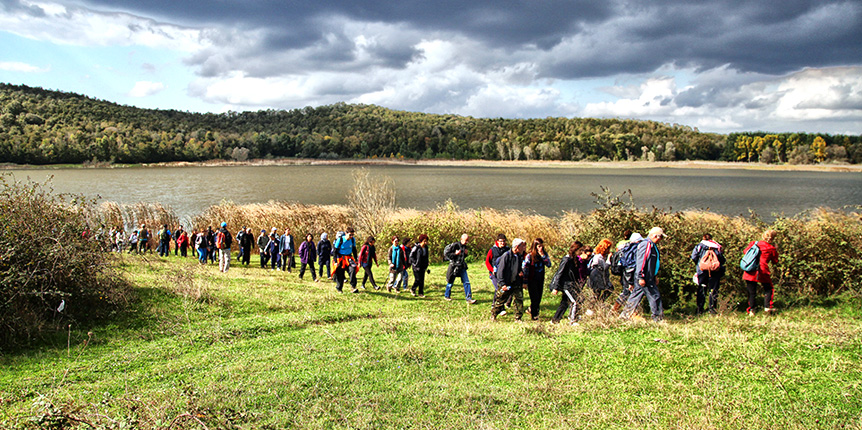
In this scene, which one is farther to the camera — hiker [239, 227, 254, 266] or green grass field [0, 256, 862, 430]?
hiker [239, 227, 254, 266]

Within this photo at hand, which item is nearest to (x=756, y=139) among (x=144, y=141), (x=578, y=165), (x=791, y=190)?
(x=578, y=165)

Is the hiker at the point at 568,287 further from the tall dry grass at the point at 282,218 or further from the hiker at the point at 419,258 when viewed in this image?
the tall dry grass at the point at 282,218

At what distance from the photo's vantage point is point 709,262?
8.98 m

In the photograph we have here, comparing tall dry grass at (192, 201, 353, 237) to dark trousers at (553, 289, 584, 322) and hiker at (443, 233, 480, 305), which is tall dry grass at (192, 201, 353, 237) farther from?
dark trousers at (553, 289, 584, 322)

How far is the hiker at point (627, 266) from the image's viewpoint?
28.4 feet

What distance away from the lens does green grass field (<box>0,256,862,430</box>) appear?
464 centimetres

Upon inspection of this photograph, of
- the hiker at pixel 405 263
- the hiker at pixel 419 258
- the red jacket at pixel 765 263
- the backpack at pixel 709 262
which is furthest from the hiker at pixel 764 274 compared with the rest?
the hiker at pixel 405 263

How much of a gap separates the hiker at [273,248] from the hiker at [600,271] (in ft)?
37.8

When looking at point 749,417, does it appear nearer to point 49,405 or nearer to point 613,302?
point 613,302

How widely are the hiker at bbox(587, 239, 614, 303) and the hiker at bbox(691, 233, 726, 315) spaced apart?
5.50ft

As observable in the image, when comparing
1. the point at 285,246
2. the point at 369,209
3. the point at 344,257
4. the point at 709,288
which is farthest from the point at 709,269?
the point at 369,209

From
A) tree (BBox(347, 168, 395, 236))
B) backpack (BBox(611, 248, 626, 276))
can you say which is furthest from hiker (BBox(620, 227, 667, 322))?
tree (BBox(347, 168, 395, 236))

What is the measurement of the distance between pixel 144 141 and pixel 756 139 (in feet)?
458

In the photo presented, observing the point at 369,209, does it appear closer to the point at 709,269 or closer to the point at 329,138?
the point at 709,269
